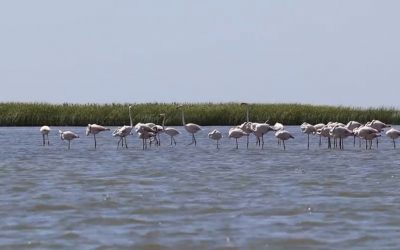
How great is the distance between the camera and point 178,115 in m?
35.1

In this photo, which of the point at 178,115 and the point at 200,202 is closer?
the point at 200,202

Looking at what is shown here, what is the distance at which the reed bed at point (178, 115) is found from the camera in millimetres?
35062

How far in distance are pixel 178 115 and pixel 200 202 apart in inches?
955

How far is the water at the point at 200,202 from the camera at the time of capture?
8.24m

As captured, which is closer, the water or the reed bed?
the water

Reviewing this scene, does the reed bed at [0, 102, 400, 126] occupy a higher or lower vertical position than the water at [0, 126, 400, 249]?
higher

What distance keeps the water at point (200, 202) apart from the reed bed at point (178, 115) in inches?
584

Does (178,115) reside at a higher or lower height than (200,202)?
higher

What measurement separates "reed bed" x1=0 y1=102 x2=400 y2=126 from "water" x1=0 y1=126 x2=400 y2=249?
1483cm

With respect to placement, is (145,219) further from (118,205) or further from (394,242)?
(394,242)

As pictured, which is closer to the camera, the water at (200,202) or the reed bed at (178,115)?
the water at (200,202)

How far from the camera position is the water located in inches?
324

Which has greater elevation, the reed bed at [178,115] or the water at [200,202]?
the reed bed at [178,115]

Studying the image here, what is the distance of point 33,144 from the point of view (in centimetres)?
2536
